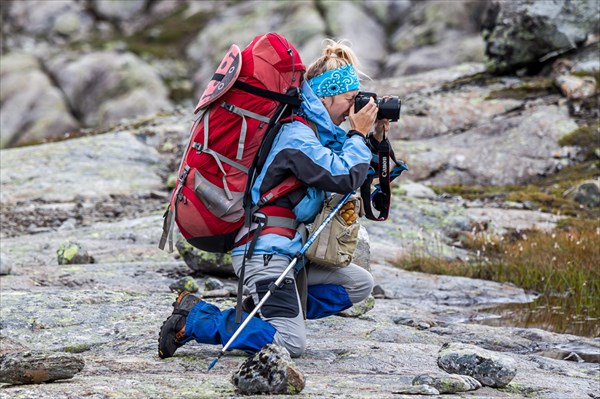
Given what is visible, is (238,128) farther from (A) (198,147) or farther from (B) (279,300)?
(B) (279,300)

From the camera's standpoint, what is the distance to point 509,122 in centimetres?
2381

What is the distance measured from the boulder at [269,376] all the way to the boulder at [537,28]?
949 inches

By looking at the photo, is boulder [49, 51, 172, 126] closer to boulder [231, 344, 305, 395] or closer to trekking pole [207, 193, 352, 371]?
trekking pole [207, 193, 352, 371]

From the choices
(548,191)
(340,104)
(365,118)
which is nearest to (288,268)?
Answer: (365,118)

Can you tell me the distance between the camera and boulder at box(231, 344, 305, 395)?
504 cm

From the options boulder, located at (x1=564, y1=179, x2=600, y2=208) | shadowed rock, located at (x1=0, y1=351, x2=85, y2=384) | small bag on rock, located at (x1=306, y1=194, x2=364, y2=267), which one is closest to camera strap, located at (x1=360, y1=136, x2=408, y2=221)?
small bag on rock, located at (x1=306, y1=194, x2=364, y2=267)

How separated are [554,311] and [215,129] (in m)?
6.44

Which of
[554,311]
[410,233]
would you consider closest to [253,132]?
[554,311]

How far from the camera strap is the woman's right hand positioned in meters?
0.50

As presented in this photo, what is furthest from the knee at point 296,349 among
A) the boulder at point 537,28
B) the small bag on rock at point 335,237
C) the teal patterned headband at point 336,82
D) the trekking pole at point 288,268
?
the boulder at point 537,28

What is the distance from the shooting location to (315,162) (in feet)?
20.4

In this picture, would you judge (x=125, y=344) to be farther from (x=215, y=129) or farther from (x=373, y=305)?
(x=373, y=305)

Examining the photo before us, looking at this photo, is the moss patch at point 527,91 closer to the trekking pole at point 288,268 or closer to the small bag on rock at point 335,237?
the small bag on rock at point 335,237

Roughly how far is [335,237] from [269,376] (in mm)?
1778
